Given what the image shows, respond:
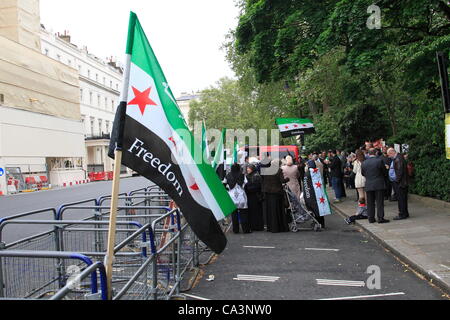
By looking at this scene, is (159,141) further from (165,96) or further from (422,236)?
(422,236)

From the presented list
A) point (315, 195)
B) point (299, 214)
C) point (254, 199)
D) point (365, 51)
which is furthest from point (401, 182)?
point (254, 199)

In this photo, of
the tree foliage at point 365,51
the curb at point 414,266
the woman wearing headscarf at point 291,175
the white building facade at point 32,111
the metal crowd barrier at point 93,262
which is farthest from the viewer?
the white building facade at point 32,111

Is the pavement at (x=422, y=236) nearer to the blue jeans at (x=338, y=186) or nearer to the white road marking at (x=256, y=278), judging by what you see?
the white road marking at (x=256, y=278)

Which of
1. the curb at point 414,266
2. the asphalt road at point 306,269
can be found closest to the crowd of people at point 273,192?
the asphalt road at point 306,269

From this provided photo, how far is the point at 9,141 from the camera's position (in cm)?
3756

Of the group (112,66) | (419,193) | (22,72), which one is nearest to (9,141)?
(22,72)

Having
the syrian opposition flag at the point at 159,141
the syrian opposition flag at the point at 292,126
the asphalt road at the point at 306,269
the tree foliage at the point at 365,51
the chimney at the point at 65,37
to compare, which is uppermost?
the chimney at the point at 65,37

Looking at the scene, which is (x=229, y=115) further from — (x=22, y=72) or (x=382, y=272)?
(x=382, y=272)

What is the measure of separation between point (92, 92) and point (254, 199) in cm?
6286

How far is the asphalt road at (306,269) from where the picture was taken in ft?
17.2

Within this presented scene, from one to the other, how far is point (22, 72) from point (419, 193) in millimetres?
39927

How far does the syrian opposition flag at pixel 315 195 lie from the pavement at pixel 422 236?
3.23 feet

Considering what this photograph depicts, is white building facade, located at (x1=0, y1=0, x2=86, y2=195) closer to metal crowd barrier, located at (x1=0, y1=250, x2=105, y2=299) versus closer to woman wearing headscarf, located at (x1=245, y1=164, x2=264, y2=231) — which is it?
woman wearing headscarf, located at (x1=245, y1=164, x2=264, y2=231)
